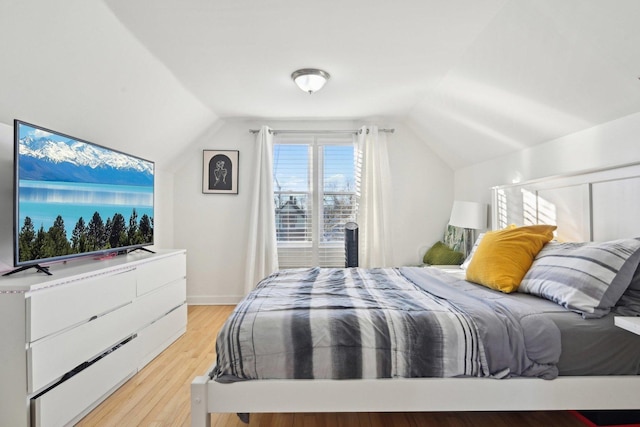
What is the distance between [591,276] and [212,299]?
3948 mm

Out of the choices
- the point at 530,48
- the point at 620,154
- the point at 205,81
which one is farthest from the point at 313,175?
the point at 620,154

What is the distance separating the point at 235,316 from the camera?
1721 millimetres

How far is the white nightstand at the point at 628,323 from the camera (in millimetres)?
1419

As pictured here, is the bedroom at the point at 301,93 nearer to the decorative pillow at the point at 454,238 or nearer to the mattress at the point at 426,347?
the decorative pillow at the point at 454,238

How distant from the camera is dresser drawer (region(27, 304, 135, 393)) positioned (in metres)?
1.65

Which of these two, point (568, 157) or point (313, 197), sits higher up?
point (568, 157)

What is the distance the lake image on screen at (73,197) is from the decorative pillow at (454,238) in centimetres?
337

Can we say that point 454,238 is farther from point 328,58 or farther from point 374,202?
point 328,58

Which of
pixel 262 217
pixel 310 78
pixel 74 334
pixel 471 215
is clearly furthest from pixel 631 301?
pixel 262 217

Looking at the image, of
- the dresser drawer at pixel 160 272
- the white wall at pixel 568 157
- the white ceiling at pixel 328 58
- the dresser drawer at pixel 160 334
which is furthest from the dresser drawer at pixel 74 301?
the white wall at pixel 568 157

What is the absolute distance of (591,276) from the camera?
1.68 m

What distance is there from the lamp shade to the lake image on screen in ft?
10.2

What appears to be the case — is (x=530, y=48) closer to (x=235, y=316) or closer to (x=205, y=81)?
(x=235, y=316)

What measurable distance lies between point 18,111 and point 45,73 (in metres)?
0.29
